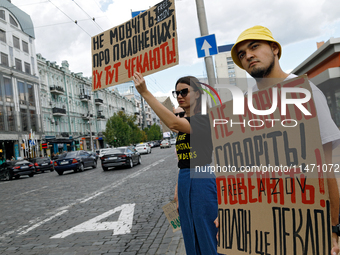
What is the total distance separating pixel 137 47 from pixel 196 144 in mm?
1133

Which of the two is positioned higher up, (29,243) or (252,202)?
(252,202)

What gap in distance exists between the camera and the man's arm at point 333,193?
57.5 inches

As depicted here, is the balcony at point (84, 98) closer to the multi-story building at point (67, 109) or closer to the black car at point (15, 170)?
the multi-story building at point (67, 109)

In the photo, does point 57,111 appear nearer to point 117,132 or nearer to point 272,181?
point 117,132

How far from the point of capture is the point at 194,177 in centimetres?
242

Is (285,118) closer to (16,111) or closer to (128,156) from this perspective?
(128,156)

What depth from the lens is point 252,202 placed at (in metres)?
1.70

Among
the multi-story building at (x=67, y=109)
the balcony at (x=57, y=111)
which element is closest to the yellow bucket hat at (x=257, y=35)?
the multi-story building at (x=67, y=109)

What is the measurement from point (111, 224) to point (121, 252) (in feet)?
5.21

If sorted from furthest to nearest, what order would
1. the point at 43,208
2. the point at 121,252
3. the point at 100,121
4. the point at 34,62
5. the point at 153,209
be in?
the point at 100,121, the point at 34,62, the point at 43,208, the point at 153,209, the point at 121,252

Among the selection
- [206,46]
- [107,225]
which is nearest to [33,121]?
[206,46]

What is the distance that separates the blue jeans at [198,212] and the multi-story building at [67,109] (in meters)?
43.7

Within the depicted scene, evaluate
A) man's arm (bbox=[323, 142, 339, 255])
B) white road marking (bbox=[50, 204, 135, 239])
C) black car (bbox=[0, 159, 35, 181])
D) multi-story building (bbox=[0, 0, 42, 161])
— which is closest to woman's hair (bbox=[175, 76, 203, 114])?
man's arm (bbox=[323, 142, 339, 255])

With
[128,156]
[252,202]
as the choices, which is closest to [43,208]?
[252,202]
